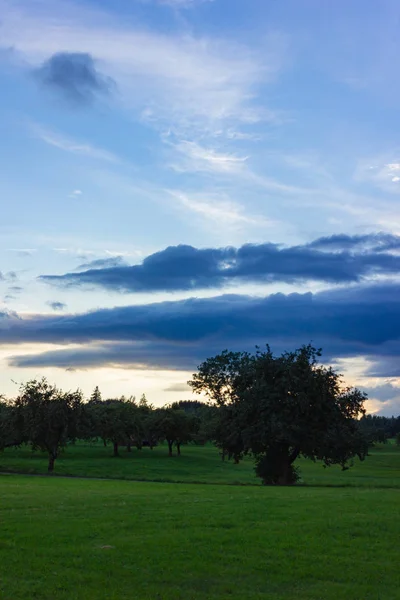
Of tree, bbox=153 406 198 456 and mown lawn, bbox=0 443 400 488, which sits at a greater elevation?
tree, bbox=153 406 198 456

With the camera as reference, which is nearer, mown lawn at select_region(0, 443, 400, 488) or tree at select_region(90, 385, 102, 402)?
mown lawn at select_region(0, 443, 400, 488)

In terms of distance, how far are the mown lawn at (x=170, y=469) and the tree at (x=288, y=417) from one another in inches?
186

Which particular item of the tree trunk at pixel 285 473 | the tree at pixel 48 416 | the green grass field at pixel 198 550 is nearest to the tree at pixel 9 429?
the tree at pixel 48 416

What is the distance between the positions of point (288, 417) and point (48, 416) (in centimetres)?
3269

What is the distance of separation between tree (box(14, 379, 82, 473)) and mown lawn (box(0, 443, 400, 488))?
11.8ft

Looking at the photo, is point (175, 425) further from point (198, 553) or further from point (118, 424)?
point (198, 553)

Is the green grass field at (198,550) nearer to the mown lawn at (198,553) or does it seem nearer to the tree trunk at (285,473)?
the mown lawn at (198,553)

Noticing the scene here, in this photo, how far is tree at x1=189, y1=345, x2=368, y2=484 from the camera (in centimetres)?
5322

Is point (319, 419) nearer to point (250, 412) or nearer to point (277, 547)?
point (250, 412)

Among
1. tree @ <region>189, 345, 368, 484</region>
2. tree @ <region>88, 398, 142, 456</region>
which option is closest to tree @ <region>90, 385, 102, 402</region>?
tree @ <region>88, 398, 142, 456</region>

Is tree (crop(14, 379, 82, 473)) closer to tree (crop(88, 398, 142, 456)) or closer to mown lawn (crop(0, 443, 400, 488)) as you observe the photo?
mown lawn (crop(0, 443, 400, 488))

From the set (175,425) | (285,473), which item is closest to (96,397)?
(175,425)

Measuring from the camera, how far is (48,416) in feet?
239

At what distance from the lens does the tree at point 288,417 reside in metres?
53.2
